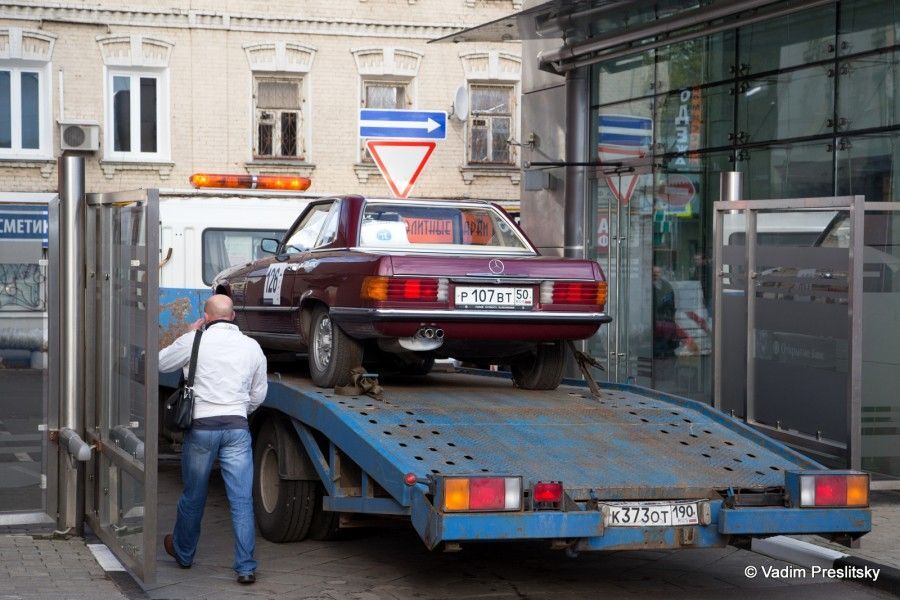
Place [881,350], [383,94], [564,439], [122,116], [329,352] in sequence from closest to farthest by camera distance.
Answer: [564,439]
[329,352]
[881,350]
[122,116]
[383,94]

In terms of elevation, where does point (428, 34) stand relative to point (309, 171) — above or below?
above

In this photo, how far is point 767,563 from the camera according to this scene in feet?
29.6

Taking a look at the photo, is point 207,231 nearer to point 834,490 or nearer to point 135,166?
point 834,490

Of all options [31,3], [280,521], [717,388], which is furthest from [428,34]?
[280,521]

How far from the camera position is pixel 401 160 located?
43.5 feet

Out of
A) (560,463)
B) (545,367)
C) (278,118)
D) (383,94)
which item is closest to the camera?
(560,463)

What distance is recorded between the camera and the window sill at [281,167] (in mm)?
29297

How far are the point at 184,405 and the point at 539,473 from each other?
2.11 m

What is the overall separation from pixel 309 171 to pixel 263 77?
6.87ft

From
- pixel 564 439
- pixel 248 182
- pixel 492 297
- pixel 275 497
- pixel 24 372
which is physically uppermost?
pixel 248 182

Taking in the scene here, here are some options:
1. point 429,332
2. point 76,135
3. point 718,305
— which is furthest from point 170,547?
point 76,135

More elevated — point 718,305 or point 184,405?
point 718,305

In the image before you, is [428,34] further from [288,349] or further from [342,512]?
[342,512]

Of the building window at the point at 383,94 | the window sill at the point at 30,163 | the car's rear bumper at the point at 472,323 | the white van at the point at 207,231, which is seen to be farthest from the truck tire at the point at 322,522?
the building window at the point at 383,94
